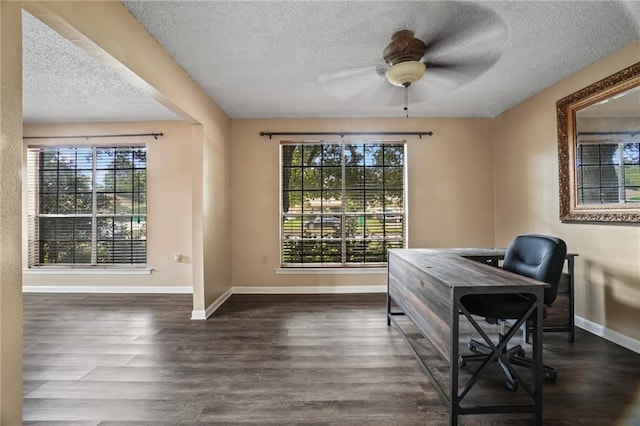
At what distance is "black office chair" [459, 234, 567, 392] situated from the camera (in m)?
1.83

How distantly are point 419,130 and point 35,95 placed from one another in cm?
485

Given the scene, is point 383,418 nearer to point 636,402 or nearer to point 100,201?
point 636,402

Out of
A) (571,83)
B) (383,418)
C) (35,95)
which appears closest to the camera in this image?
(383,418)

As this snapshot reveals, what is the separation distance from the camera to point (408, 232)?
423 cm

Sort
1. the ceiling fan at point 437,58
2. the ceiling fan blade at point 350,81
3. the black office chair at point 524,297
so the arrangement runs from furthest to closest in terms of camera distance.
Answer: the ceiling fan blade at point 350,81 < the ceiling fan at point 437,58 < the black office chair at point 524,297

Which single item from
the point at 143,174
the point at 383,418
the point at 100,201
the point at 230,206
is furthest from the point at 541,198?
the point at 100,201

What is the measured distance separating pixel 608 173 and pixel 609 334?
146cm

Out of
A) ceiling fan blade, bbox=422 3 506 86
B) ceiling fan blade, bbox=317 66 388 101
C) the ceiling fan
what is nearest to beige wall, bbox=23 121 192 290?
ceiling fan blade, bbox=317 66 388 101

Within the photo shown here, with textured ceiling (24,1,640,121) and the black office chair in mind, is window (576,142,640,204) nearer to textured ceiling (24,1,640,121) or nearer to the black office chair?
textured ceiling (24,1,640,121)

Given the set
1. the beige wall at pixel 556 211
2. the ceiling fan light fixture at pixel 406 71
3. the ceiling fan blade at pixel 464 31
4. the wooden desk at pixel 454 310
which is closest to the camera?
the wooden desk at pixel 454 310

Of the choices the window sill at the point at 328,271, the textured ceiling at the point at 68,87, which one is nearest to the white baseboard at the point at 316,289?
the window sill at the point at 328,271

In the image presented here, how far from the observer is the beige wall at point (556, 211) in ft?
8.11

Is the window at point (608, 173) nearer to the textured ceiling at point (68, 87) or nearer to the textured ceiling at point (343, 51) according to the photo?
the textured ceiling at point (343, 51)

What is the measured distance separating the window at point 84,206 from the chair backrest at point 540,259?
15.4 ft
